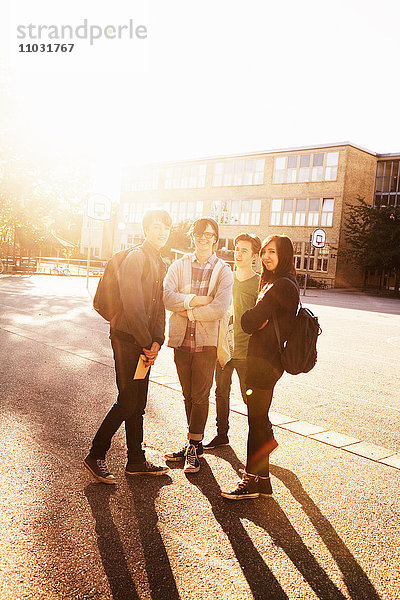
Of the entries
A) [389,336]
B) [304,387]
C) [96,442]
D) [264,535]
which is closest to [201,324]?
[96,442]

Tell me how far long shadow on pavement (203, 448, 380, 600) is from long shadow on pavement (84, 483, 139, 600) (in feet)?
1.99

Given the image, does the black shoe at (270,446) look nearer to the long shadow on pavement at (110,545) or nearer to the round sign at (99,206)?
the long shadow on pavement at (110,545)

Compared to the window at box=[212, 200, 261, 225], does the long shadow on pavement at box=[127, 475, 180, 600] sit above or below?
below

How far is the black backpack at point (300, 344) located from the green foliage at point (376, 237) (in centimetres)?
4108

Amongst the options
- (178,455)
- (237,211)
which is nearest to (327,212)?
(237,211)

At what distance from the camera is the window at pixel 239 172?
55.2 metres

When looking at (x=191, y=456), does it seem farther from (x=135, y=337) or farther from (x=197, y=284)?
(x=197, y=284)

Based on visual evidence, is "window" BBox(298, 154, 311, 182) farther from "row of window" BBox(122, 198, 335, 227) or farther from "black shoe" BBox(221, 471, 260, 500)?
"black shoe" BBox(221, 471, 260, 500)

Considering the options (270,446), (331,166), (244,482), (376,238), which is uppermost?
(331,166)

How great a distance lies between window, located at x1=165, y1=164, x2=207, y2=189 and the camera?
61.2 m

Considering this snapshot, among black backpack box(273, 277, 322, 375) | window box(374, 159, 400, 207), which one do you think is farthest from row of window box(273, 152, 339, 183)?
black backpack box(273, 277, 322, 375)

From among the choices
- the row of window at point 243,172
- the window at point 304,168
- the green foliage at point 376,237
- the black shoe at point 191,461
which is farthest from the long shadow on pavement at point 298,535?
the window at point 304,168

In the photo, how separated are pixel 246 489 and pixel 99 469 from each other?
102 cm

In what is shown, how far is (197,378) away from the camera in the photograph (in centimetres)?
445
